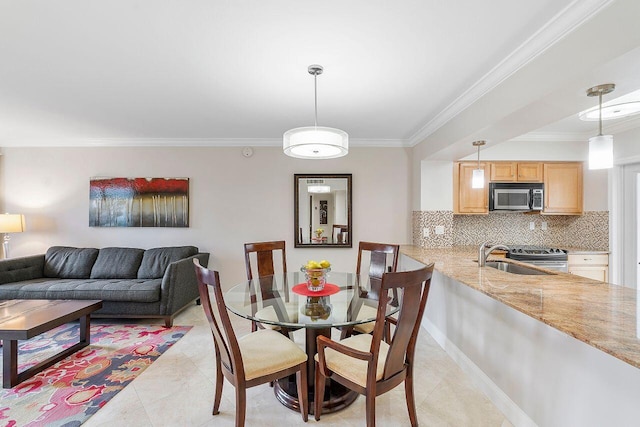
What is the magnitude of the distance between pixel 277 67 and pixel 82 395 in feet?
9.21

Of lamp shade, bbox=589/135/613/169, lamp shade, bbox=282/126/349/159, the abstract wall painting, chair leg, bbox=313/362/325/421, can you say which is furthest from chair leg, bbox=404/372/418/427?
the abstract wall painting

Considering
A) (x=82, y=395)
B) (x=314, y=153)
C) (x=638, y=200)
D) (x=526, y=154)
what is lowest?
(x=82, y=395)

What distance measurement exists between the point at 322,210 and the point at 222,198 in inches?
59.4

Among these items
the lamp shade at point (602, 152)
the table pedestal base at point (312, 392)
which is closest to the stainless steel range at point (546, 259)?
the lamp shade at point (602, 152)

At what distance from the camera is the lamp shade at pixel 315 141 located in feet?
6.73

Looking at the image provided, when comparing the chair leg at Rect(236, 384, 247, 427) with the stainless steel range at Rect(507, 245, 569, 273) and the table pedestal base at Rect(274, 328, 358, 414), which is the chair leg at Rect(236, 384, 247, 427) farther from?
the stainless steel range at Rect(507, 245, 569, 273)

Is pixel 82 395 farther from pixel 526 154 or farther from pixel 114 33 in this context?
pixel 526 154

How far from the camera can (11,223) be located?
4.08 metres

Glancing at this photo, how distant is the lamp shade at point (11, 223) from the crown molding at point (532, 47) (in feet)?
18.8

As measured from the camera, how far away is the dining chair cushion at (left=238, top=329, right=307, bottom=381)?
1.73 m

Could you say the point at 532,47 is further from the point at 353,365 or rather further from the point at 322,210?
the point at 322,210

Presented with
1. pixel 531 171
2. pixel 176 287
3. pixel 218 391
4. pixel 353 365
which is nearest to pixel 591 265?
pixel 531 171

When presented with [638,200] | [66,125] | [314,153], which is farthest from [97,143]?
[638,200]

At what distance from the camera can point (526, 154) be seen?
4.16 meters
